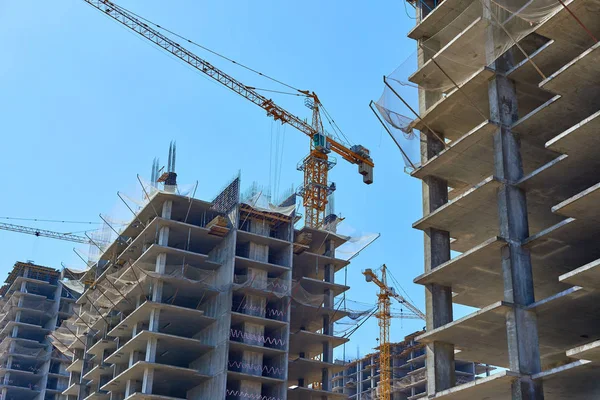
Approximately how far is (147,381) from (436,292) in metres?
32.5

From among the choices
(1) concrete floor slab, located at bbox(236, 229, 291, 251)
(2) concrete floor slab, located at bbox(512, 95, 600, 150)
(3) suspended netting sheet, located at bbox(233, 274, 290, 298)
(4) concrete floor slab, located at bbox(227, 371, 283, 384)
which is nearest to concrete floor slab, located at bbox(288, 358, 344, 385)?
(4) concrete floor slab, located at bbox(227, 371, 283, 384)

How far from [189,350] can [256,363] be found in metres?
5.68

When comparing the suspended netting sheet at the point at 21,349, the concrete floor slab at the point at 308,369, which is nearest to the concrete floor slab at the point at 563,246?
the concrete floor slab at the point at 308,369

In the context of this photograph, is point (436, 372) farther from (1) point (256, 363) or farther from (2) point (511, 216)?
(1) point (256, 363)

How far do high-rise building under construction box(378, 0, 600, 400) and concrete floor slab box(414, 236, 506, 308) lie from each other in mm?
66

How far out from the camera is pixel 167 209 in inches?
2734

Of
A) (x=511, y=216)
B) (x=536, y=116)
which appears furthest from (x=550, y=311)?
(x=536, y=116)

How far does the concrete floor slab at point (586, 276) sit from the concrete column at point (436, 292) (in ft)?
26.4

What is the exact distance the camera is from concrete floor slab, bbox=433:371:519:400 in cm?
3144

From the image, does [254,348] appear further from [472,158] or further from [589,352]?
[589,352]

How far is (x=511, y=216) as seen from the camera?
34.8m

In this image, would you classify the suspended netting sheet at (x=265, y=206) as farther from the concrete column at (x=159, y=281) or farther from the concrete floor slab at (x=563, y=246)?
the concrete floor slab at (x=563, y=246)

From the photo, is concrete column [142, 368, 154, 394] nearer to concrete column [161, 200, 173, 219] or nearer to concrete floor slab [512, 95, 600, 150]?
concrete column [161, 200, 173, 219]

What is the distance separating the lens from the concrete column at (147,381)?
6328 cm
